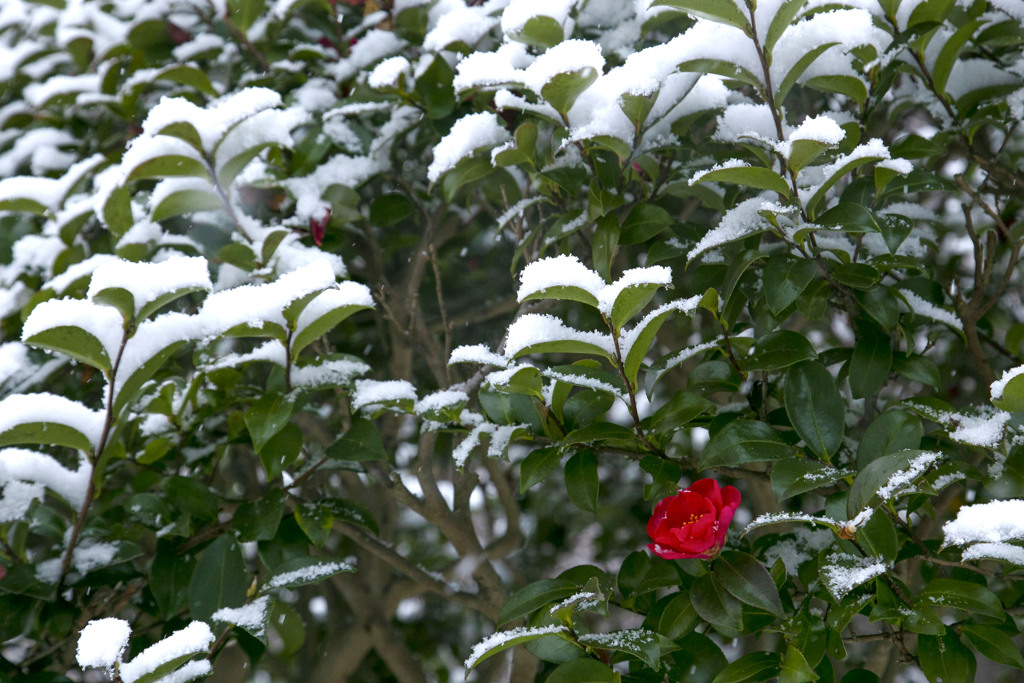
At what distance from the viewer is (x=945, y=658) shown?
0.88 m

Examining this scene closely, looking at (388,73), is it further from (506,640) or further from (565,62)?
(506,640)

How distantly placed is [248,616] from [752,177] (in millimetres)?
778

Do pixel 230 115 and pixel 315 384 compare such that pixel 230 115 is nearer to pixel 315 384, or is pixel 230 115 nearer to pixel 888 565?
pixel 315 384

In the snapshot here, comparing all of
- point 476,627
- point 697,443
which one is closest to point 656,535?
point 697,443

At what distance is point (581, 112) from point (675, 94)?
0.12 metres

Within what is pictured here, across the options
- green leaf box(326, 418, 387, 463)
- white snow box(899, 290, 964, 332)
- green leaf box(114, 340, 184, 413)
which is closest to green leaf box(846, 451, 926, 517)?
white snow box(899, 290, 964, 332)

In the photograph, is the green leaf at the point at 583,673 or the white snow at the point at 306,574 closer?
the green leaf at the point at 583,673

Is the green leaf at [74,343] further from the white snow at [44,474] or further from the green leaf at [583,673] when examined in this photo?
the green leaf at [583,673]

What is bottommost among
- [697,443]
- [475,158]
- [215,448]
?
[697,443]

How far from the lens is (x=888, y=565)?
0.88 m

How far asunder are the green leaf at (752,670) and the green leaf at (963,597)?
6.3 inches

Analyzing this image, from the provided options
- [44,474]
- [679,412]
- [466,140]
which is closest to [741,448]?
[679,412]

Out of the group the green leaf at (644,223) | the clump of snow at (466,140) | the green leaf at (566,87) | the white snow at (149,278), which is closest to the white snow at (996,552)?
the green leaf at (644,223)

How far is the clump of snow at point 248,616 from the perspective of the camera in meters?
1.03
